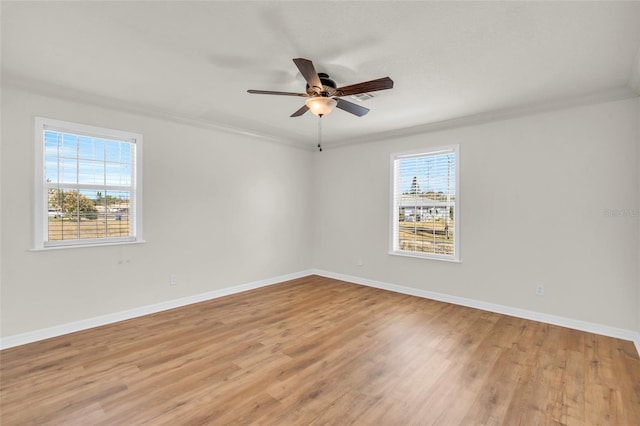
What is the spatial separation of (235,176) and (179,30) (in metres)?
2.81

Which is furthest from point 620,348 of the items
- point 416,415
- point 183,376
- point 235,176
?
point 235,176

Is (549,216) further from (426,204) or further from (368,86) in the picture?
(368,86)

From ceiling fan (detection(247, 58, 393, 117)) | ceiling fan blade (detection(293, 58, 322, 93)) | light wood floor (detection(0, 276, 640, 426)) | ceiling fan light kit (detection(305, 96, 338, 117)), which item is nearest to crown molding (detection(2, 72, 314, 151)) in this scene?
ceiling fan (detection(247, 58, 393, 117))

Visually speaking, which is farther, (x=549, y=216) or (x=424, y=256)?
(x=424, y=256)

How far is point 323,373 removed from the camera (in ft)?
8.08

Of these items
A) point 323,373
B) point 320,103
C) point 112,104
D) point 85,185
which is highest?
point 112,104

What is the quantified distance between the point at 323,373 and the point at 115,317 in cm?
271

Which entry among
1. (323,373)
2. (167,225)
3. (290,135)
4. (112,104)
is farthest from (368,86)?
(167,225)

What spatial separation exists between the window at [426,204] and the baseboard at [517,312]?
1.90 ft

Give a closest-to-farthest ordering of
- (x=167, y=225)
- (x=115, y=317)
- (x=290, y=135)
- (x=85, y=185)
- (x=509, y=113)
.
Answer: (x=85, y=185) < (x=115, y=317) < (x=509, y=113) < (x=167, y=225) < (x=290, y=135)

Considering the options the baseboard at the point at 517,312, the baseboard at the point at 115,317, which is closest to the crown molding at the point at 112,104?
the baseboard at the point at 115,317

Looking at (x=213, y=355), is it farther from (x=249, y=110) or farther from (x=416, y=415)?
(x=249, y=110)

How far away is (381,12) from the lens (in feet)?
6.34

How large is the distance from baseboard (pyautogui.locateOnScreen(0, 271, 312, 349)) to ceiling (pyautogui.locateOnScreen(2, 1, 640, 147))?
2.48 metres
